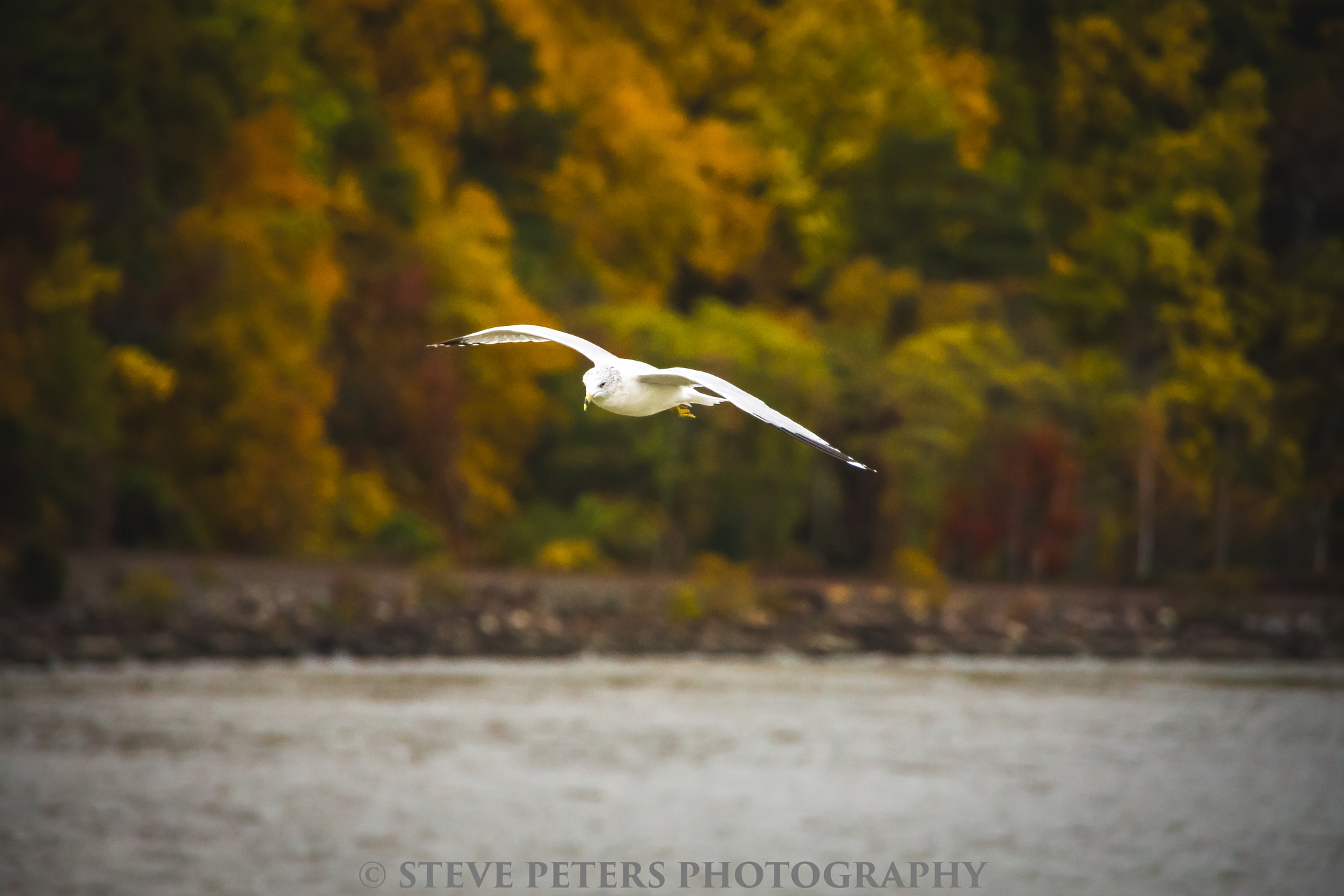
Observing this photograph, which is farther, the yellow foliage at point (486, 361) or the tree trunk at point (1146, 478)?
the tree trunk at point (1146, 478)

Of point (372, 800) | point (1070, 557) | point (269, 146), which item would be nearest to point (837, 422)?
Result: point (1070, 557)

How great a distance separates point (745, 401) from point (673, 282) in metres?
46.5

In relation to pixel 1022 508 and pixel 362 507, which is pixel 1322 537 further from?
pixel 362 507

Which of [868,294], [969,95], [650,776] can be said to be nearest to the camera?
[650,776]

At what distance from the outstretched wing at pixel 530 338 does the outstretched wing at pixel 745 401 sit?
43cm

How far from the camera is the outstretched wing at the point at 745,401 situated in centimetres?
948

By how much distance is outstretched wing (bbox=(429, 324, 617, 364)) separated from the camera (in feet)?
36.7

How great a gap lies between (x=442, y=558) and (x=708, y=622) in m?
6.19

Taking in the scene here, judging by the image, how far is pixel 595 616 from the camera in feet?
138

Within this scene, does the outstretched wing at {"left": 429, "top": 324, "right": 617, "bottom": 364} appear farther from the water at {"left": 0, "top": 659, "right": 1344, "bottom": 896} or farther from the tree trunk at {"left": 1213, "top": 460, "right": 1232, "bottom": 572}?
the tree trunk at {"left": 1213, "top": 460, "right": 1232, "bottom": 572}

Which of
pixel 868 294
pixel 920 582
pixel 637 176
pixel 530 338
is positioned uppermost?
pixel 637 176

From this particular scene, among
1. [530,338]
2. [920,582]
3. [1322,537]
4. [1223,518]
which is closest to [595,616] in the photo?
[920,582]

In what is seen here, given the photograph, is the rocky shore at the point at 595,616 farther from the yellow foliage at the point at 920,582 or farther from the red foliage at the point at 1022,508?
the red foliage at the point at 1022,508

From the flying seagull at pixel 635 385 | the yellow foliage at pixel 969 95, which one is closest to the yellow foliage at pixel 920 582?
the yellow foliage at pixel 969 95
